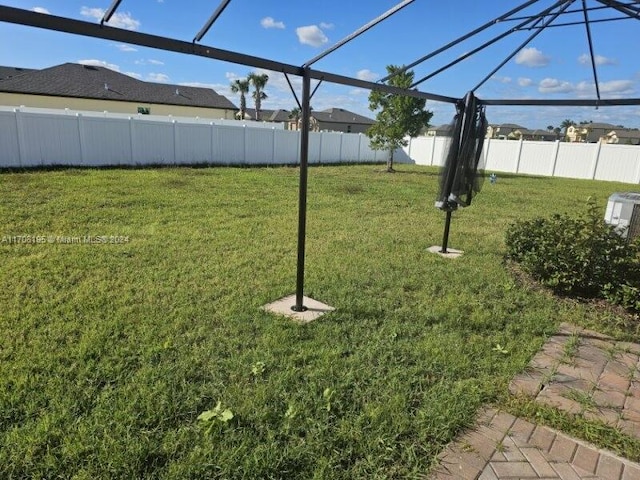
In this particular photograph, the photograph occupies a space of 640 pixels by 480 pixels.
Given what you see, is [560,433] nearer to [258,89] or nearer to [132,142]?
[132,142]

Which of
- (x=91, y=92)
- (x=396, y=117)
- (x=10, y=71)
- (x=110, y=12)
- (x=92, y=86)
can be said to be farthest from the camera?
(x=10, y=71)

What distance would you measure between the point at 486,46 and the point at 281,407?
3748mm

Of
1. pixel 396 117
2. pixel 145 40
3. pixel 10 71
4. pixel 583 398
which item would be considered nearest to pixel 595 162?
pixel 396 117

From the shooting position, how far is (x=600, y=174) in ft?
59.5

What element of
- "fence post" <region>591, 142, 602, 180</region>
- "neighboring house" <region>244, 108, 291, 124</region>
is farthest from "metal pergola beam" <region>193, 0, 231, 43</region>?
"neighboring house" <region>244, 108, 291, 124</region>

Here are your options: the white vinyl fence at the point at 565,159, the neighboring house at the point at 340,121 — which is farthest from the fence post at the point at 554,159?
the neighboring house at the point at 340,121

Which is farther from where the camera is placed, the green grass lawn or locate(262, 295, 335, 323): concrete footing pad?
locate(262, 295, 335, 323): concrete footing pad

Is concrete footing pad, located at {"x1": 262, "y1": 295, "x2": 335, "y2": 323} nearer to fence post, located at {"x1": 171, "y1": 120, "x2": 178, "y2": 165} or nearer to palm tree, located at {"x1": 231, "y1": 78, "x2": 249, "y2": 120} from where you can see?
fence post, located at {"x1": 171, "y1": 120, "x2": 178, "y2": 165}

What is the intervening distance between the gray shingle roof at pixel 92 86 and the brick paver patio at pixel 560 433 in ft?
99.6

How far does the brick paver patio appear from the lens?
6.19ft

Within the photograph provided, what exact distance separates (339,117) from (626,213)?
2084 inches

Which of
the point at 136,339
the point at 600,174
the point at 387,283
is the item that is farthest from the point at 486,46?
the point at 600,174

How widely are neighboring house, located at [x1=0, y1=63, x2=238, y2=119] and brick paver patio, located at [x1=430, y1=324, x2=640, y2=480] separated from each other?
29.1m

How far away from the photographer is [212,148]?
15.3 meters
